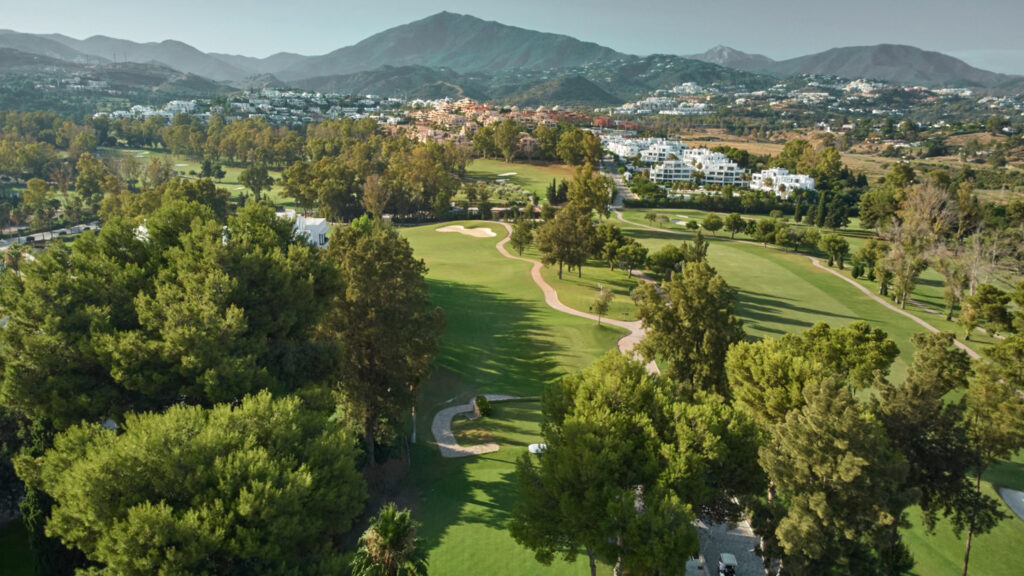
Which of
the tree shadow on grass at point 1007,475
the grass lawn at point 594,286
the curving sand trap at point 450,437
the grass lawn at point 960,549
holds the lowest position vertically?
the curving sand trap at point 450,437

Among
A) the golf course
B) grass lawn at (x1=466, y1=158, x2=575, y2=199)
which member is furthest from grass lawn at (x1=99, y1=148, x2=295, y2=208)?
grass lawn at (x1=466, y1=158, x2=575, y2=199)

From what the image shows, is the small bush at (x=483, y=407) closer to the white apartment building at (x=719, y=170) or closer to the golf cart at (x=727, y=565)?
the golf cart at (x=727, y=565)

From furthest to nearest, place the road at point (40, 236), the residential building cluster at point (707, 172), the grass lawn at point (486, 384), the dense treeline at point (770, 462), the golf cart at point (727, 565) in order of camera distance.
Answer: the residential building cluster at point (707, 172) < the road at point (40, 236) < the grass lawn at point (486, 384) < the golf cart at point (727, 565) < the dense treeline at point (770, 462)

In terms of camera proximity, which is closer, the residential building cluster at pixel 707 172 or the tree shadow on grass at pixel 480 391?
the tree shadow on grass at pixel 480 391

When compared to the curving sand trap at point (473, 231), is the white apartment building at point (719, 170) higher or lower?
higher

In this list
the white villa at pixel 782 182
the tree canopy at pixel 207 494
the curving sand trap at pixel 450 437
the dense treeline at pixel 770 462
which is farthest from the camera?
the white villa at pixel 782 182

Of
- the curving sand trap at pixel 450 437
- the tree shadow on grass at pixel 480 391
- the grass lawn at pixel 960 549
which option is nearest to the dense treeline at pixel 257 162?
the tree shadow on grass at pixel 480 391

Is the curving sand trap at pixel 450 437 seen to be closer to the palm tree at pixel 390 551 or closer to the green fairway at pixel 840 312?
the palm tree at pixel 390 551
